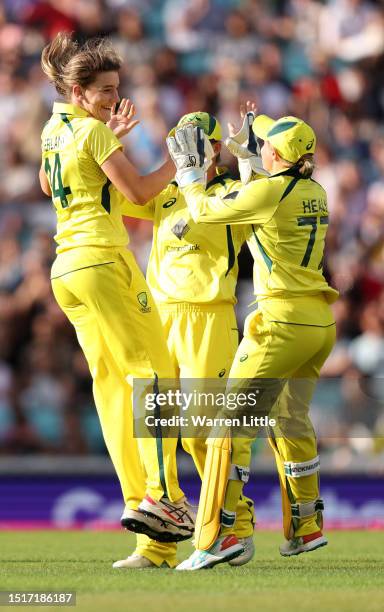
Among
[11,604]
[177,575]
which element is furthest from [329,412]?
[11,604]

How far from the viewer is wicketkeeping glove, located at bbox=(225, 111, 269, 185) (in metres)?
7.02

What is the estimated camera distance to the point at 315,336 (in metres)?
6.71

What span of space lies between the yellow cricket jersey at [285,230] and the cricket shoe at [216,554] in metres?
1.18

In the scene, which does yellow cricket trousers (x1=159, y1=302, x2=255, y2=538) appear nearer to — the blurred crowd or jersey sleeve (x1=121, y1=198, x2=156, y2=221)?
jersey sleeve (x1=121, y1=198, x2=156, y2=221)

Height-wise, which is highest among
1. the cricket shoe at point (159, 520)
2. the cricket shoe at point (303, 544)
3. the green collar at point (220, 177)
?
the green collar at point (220, 177)

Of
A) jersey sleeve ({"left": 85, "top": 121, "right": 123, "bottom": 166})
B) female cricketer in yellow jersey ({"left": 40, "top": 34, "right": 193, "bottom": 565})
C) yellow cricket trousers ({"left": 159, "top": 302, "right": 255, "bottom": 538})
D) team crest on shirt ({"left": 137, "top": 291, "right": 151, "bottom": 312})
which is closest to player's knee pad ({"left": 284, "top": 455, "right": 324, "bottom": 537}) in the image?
yellow cricket trousers ({"left": 159, "top": 302, "right": 255, "bottom": 538})

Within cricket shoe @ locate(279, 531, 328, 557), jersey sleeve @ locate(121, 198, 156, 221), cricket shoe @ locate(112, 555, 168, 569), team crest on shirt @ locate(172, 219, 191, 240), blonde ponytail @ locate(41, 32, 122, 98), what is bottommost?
cricket shoe @ locate(279, 531, 328, 557)

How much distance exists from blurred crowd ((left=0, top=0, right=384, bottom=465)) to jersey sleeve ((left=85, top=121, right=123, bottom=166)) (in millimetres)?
4190

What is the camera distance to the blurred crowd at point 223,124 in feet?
35.8

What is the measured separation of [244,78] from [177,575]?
878 centimetres

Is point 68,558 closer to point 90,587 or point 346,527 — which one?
point 90,587

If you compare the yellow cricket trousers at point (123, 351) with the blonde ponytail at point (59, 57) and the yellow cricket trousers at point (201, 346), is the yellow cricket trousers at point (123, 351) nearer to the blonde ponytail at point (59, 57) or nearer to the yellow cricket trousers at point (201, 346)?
the yellow cricket trousers at point (201, 346)

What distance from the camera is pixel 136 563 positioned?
21.8ft

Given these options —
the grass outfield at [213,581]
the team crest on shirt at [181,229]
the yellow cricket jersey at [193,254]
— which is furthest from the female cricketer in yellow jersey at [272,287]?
the team crest on shirt at [181,229]
